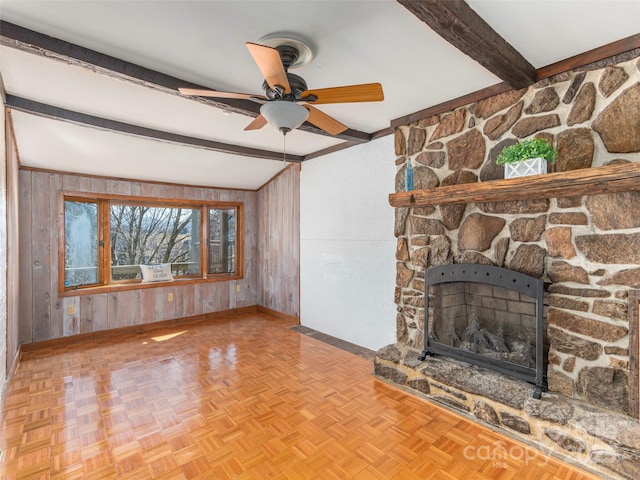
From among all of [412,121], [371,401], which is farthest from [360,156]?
[371,401]

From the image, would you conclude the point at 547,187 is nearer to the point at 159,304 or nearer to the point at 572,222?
the point at 572,222

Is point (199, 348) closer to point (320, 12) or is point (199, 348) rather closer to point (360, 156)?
point (360, 156)

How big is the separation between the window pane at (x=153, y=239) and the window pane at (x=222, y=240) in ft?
0.73

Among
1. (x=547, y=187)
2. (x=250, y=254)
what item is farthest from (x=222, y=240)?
(x=547, y=187)

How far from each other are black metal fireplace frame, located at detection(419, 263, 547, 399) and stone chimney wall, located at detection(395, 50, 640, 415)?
0.09 metres

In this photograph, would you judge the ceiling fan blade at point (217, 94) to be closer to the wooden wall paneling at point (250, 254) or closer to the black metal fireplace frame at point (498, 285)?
the black metal fireplace frame at point (498, 285)

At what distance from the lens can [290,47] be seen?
194 centimetres

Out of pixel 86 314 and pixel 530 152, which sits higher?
pixel 530 152

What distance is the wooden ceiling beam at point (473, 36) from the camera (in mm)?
1479

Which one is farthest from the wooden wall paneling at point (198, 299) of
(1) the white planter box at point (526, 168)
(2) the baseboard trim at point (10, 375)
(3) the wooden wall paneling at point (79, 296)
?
(1) the white planter box at point (526, 168)

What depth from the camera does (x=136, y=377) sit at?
306 cm

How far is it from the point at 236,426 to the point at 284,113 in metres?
2.08

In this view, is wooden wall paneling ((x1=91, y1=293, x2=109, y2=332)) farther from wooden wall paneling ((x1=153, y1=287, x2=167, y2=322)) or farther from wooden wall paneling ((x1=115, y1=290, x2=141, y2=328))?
wooden wall paneling ((x1=153, y1=287, x2=167, y2=322))

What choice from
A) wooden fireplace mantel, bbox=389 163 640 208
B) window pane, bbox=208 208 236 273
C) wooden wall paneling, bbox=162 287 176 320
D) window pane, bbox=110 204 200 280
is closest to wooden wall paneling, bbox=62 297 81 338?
window pane, bbox=110 204 200 280
